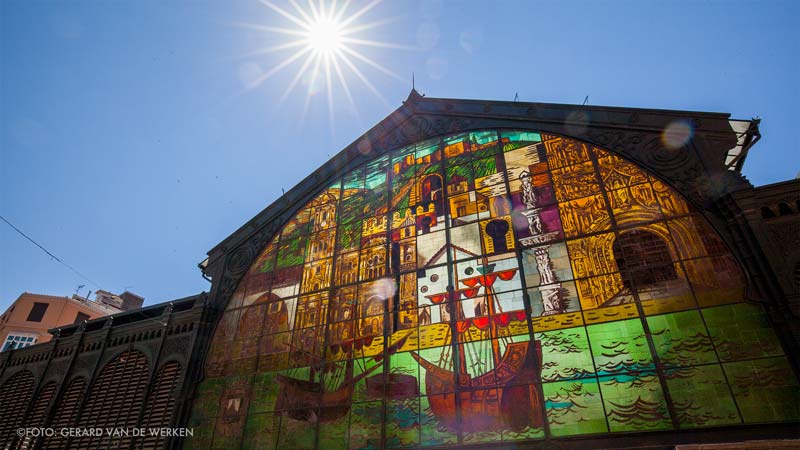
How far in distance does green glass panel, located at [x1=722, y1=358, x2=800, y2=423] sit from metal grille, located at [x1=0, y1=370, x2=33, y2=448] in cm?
2596

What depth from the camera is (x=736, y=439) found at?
906 centimetres

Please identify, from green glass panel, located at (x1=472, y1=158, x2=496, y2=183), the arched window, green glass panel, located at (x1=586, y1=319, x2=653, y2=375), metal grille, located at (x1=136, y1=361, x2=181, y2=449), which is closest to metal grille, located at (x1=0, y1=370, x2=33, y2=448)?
the arched window

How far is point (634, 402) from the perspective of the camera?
1006 cm

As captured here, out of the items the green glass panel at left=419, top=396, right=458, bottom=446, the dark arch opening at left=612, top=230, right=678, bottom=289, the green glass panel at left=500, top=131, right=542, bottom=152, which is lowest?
the green glass panel at left=419, top=396, right=458, bottom=446

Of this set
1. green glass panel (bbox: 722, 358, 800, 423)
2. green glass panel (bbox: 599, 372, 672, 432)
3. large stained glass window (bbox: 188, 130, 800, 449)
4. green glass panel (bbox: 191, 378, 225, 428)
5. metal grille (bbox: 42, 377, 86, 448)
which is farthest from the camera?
metal grille (bbox: 42, 377, 86, 448)

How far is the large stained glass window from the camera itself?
33.3 ft

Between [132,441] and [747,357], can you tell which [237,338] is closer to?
[132,441]

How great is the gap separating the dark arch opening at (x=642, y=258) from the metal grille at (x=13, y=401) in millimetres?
24516

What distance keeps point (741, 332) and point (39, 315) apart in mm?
49172

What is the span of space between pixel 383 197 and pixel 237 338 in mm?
7439

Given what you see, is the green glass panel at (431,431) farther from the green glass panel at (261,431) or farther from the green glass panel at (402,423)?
the green glass panel at (261,431)

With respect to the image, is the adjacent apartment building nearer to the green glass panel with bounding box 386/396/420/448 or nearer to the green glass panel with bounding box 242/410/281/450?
the green glass panel with bounding box 242/410/281/450

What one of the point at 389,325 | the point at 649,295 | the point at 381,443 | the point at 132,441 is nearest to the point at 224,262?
the point at 132,441

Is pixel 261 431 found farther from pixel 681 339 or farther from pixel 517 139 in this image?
pixel 517 139
